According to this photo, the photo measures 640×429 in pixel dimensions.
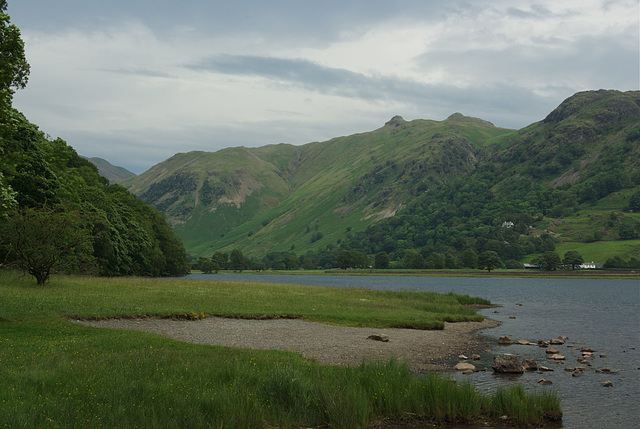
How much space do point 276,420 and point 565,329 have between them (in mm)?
44916

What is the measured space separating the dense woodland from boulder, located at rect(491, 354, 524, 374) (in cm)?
3038

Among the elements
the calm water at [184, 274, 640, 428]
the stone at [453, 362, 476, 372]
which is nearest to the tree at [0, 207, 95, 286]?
the stone at [453, 362, 476, 372]

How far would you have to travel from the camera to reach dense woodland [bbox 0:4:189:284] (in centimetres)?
2928

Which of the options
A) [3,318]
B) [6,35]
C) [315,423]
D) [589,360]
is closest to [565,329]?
[589,360]

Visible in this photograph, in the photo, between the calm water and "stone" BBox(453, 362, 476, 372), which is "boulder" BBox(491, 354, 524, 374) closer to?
the calm water

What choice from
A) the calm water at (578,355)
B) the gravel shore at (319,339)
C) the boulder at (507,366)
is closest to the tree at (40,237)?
the gravel shore at (319,339)

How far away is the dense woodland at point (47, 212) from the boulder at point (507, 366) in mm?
30384

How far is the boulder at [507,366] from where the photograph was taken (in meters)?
29.0

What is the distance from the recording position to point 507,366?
29.1 metres

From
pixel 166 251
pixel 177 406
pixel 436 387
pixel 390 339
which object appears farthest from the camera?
pixel 166 251

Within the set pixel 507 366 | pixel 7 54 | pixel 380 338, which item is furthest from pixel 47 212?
pixel 507 366

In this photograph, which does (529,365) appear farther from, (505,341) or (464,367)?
(505,341)

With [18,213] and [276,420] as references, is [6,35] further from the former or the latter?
[276,420]

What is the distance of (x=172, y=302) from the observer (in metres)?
45.8
